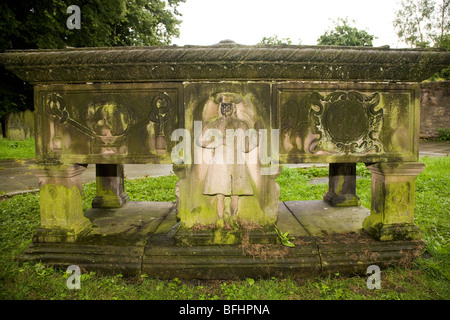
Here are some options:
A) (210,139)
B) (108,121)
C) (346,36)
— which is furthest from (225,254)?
(346,36)

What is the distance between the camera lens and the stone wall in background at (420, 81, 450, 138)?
47.9 feet

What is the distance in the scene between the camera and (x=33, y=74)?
2320 millimetres

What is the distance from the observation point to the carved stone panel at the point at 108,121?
234cm

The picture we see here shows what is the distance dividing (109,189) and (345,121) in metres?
2.92

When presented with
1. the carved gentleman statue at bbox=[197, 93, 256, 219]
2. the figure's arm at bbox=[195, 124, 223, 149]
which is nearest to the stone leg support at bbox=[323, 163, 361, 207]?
the carved gentleman statue at bbox=[197, 93, 256, 219]

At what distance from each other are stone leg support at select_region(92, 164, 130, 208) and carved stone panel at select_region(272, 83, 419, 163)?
2.33 m

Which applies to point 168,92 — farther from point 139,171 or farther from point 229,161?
point 139,171

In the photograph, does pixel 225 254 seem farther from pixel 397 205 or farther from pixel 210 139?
pixel 397 205

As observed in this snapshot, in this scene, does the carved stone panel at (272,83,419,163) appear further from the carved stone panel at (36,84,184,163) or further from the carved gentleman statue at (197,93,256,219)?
the carved stone panel at (36,84,184,163)

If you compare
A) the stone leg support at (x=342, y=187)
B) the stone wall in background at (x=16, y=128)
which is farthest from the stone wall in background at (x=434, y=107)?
the stone wall in background at (x=16, y=128)

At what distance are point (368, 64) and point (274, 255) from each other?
66.7 inches

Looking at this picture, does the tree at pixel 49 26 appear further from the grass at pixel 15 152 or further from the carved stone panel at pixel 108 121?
the carved stone panel at pixel 108 121

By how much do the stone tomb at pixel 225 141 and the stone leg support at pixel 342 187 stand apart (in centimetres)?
107
